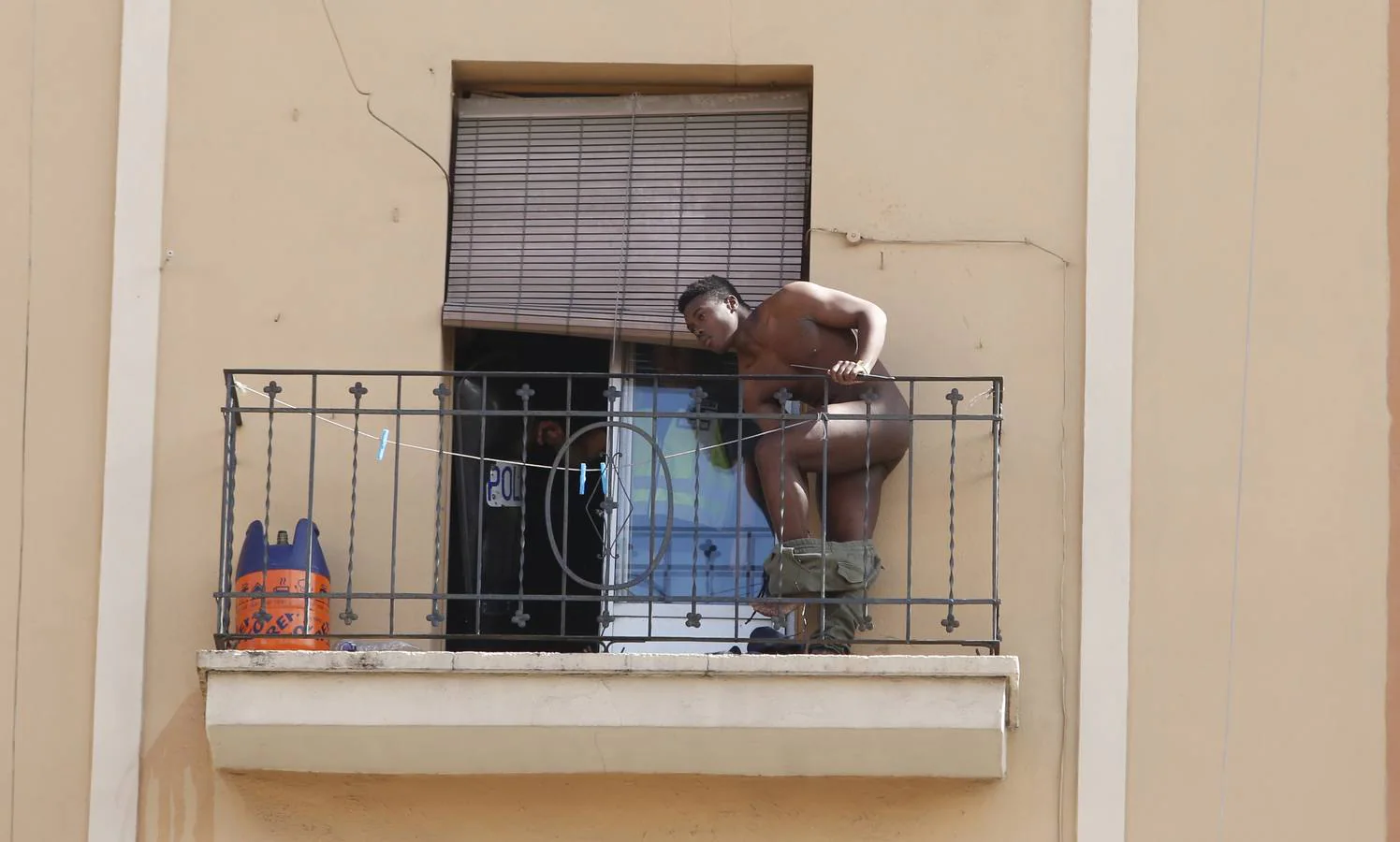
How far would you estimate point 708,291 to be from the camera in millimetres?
8172

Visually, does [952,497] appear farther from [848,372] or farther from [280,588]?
[280,588]

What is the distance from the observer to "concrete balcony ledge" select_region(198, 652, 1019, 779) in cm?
749

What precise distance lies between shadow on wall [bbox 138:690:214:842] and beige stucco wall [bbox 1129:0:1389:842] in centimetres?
299

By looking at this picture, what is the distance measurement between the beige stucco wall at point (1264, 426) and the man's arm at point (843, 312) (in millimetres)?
930

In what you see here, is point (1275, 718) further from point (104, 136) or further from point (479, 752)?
point (104, 136)

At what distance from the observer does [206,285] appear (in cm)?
836

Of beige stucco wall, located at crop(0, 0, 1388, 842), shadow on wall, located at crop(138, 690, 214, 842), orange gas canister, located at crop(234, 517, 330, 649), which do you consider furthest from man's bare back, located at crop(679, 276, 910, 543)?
shadow on wall, located at crop(138, 690, 214, 842)

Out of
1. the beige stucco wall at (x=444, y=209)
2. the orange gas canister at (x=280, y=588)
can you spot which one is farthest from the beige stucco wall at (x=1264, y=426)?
the orange gas canister at (x=280, y=588)

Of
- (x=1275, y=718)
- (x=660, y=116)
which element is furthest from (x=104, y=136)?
(x=1275, y=718)

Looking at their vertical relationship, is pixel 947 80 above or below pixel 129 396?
above

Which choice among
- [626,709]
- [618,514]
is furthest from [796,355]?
[626,709]

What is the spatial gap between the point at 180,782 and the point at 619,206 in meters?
2.48

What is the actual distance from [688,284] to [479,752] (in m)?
1.90

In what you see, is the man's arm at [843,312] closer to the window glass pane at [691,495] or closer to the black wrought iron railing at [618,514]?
the black wrought iron railing at [618,514]
